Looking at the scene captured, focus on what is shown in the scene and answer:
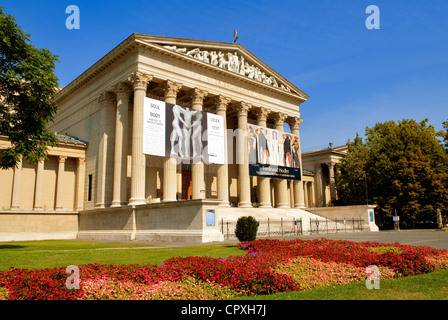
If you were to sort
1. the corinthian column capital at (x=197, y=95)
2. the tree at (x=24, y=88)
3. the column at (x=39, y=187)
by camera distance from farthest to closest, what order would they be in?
the corinthian column capital at (x=197, y=95) → the column at (x=39, y=187) → the tree at (x=24, y=88)

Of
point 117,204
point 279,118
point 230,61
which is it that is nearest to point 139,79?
point 117,204

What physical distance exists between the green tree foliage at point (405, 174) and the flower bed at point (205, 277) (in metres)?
38.1

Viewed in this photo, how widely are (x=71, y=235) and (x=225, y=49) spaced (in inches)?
1025

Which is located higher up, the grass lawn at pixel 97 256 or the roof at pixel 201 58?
the roof at pixel 201 58

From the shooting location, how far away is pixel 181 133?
33.5 m

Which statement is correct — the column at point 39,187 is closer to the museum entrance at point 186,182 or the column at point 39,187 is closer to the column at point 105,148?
the column at point 105,148

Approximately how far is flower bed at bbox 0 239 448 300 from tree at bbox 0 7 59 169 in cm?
1463

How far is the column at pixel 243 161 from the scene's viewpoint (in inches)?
→ 1565

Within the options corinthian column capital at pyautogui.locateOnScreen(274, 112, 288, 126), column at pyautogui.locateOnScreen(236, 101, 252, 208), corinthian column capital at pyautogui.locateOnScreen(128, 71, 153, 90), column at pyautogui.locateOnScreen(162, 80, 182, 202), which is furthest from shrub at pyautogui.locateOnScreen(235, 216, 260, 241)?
corinthian column capital at pyautogui.locateOnScreen(274, 112, 288, 126)

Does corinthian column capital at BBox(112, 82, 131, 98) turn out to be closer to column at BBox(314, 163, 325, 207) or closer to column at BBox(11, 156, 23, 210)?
column at BBox(11, 156, 23, 210)

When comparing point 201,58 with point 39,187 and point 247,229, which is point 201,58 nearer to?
point 39,187

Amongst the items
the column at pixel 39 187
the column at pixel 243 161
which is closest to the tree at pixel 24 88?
the column at pixel 39 187
